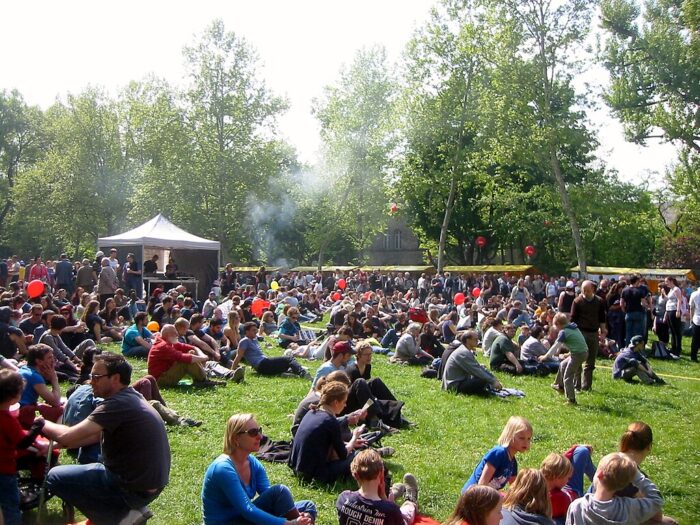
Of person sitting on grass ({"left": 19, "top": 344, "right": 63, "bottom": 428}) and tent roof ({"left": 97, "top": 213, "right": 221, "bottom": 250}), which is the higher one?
tent roof ({"left": 97, "top": 213, "right": 221, "bottom": 250})

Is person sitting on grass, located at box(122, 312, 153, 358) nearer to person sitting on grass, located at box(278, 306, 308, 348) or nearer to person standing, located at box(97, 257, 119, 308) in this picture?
person sitting on grass, located at box(278, 306, 308, 348)

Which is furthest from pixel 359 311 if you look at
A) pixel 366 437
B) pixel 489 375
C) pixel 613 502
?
pixel 613 502

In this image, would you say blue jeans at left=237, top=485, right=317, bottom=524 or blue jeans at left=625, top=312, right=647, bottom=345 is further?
blue jeans at left=625, top=312, right=647, bottom=345

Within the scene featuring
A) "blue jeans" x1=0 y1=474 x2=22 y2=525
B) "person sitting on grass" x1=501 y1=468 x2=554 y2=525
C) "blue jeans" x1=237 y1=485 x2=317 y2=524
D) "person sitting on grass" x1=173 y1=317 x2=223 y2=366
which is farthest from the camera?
"person sitting on grass" x1=173 y1=317 x2=223 y2=366

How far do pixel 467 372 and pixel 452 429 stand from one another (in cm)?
247

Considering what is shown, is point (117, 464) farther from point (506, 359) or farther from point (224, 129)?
point (224, 129)

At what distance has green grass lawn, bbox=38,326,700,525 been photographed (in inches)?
246

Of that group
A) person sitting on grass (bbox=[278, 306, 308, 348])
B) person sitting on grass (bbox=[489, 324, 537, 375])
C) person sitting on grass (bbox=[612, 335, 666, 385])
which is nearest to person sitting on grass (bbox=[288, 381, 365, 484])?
person sitting on grass (bbox=[489, 324, 537, 375])

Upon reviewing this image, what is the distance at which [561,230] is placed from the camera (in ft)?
136

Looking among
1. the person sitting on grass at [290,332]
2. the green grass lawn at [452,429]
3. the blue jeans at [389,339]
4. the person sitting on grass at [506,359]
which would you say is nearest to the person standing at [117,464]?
the green grass lawn at [452,429]

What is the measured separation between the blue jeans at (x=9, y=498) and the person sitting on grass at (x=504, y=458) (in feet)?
10.6

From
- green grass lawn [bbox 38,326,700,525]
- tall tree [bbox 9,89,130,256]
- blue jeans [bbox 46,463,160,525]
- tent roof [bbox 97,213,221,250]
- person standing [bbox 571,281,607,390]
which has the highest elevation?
tall tree [bbox 9,89,130,256]

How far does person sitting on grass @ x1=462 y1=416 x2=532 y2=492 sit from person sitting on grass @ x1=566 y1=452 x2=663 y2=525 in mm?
782

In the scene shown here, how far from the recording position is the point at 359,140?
45.8 m
